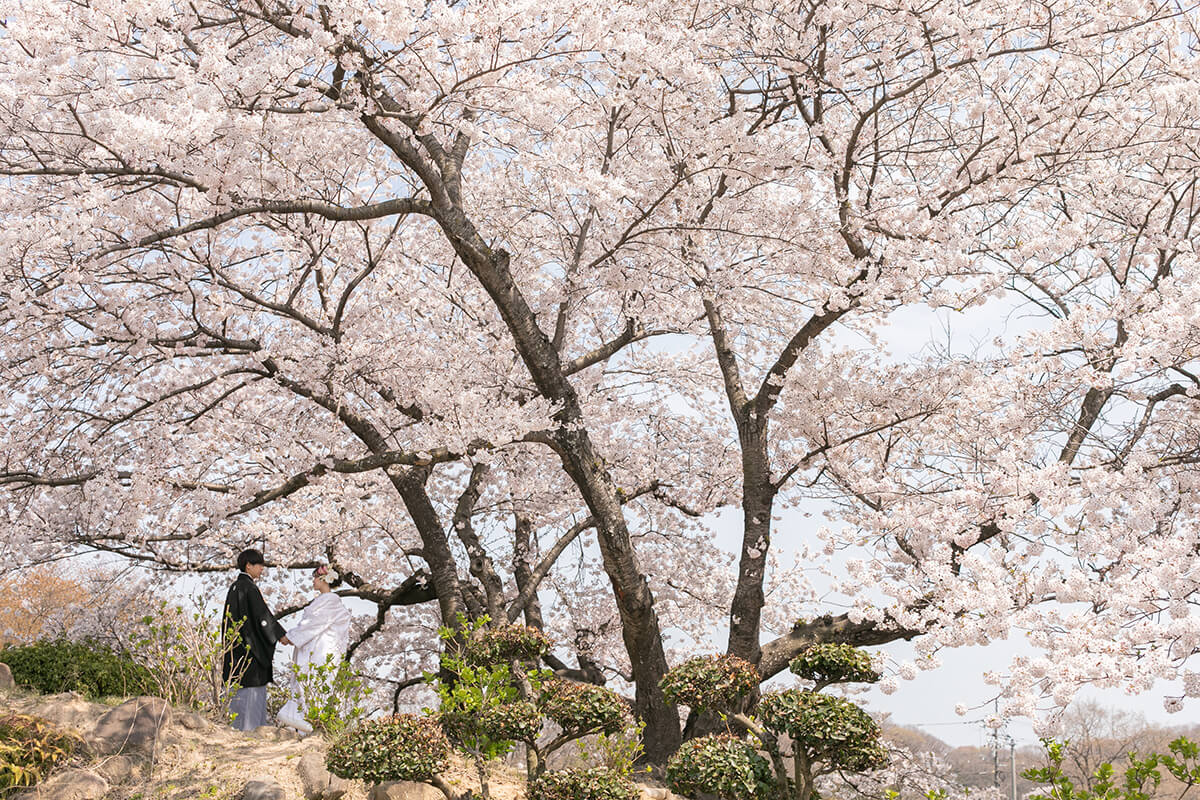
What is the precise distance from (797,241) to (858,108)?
132cm

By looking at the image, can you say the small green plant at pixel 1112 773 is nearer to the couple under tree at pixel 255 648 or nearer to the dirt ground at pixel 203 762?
the dirt ground at pixel 203 762

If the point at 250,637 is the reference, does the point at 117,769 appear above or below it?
below

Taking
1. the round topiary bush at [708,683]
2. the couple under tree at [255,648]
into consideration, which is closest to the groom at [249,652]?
the couple under tree at [255,648]

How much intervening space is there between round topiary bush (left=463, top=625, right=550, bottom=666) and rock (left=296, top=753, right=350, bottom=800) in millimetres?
1266

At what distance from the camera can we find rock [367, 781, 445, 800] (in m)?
5.82

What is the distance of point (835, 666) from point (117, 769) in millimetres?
4883

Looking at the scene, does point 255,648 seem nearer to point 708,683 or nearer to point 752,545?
point 708,683

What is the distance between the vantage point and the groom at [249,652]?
283 inches

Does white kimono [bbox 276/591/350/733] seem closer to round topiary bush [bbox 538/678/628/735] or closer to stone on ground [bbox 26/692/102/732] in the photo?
stone on ground [bbox 26/692/102/732]

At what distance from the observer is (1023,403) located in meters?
6.36

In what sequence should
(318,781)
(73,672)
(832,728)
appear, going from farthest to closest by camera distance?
1. (73,672)
2. (318,781)
3. (832,728)

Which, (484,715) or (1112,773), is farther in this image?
(1112,773)

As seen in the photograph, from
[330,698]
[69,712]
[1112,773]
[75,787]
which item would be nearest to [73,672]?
[69,712]

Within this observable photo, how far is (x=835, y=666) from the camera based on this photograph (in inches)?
244
